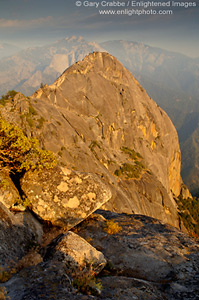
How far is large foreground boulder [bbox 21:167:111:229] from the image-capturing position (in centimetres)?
1206

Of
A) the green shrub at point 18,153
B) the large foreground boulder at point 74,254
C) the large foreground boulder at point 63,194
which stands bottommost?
the large foreground boulder at point 74,254

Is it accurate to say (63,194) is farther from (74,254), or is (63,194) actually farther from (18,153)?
(74,254)

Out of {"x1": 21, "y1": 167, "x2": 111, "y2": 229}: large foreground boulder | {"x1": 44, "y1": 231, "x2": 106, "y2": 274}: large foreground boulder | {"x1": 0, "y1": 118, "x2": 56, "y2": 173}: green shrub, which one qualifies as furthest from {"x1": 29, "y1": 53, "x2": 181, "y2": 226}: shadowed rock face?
{"x1": 44, "y1": 231, "x2": 106, "y2": 274}: large foreground boulder

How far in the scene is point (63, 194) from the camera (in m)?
12.9

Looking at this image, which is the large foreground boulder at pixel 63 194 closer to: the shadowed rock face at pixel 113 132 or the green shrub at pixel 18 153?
the green shrub at pixel 18 153

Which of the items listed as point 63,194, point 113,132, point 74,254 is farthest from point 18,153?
point 113,132

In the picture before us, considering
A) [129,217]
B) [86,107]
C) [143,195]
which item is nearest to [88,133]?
[86,107]

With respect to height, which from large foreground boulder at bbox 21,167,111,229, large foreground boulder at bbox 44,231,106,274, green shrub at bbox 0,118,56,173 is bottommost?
large foreground boulder at bbox 44,231,106,274

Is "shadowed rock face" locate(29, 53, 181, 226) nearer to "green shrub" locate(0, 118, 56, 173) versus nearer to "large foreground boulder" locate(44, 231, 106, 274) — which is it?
"green shrub" locate(0, 118, 56, 173)

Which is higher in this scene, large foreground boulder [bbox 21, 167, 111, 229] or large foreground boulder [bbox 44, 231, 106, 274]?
large foreground boulder [bbox 21, 167, 111, 229]

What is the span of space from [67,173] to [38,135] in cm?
4210

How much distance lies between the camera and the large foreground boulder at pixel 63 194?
12062 mm

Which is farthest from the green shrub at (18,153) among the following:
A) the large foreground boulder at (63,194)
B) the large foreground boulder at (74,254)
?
the large foreground boulder at (74,254)

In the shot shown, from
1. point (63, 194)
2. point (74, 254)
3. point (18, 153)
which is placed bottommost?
point (74, 254)
